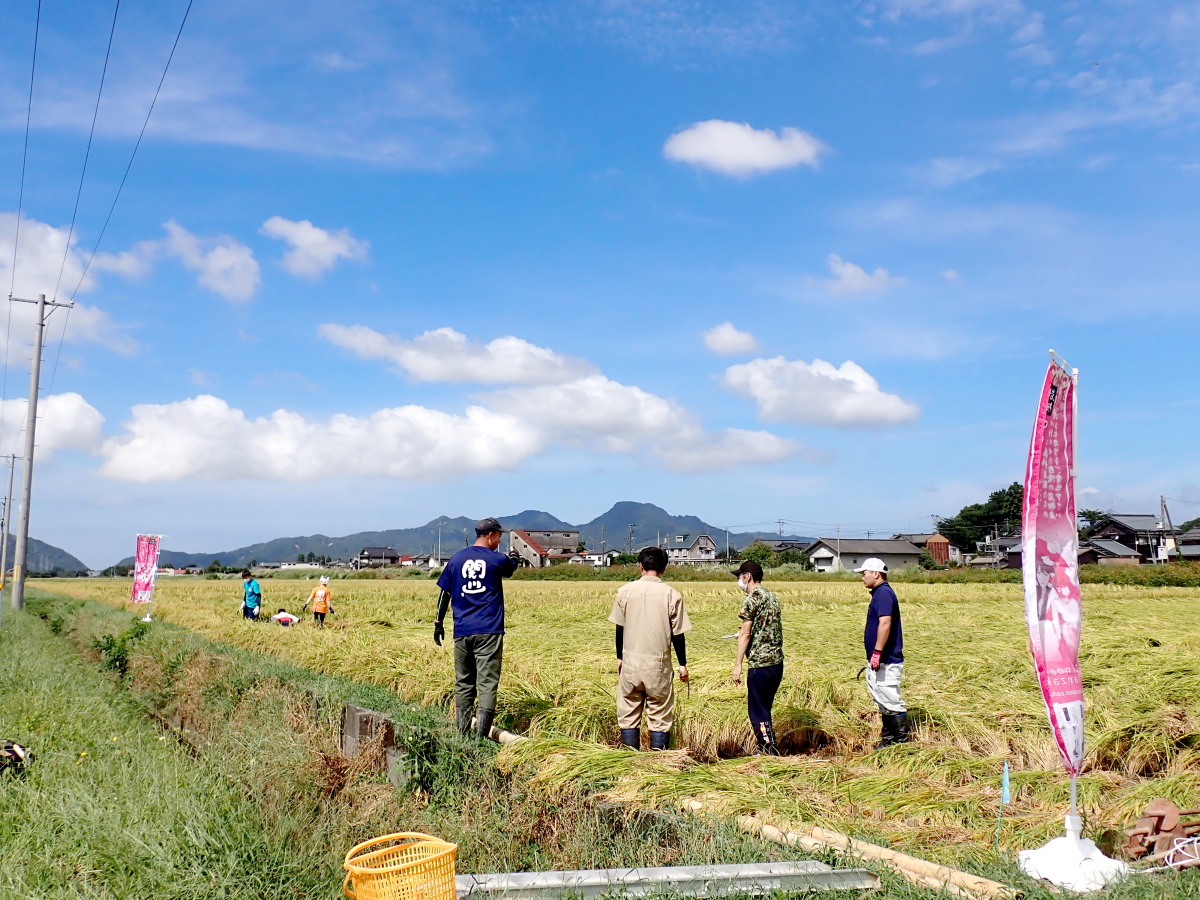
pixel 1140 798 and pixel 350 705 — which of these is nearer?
pixel 1140 798

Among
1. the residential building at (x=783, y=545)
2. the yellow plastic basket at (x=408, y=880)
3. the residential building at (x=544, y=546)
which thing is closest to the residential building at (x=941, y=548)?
the residential building at (x=783, y=545)

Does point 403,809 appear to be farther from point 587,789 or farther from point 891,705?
point 891,705

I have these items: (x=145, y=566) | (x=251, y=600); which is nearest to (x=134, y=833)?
(x=251, y=600)

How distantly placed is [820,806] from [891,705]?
237cm

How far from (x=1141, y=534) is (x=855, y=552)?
24.9m

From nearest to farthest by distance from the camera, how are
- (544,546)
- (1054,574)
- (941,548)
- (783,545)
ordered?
(1054,574), (941,548), (544,546), (783,545)

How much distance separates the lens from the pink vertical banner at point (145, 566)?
21.7m

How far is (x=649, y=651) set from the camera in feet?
21.4

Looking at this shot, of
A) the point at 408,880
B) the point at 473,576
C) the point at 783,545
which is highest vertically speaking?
the point at 473,576

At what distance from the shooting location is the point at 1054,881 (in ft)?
12.6

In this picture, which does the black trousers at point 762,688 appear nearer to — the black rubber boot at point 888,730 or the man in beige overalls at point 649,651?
the man in beige overalls at point 649,651

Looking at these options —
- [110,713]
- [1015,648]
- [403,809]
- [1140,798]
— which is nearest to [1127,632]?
[1015,648]

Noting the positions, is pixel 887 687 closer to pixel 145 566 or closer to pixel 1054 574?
pixel 1054 574

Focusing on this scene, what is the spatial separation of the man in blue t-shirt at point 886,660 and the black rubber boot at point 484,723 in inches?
122
